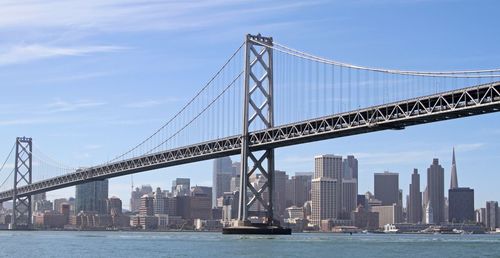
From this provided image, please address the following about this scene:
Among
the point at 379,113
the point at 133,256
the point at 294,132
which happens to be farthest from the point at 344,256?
the point at 294,132

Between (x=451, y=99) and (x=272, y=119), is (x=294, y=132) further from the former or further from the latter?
(x=451, y=99)

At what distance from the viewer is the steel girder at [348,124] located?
57.3 metres

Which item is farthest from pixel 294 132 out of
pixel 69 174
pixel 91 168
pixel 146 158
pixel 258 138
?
pixel 69 174

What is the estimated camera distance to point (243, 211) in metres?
77.2

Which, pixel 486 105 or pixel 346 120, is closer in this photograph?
pixel 486 105

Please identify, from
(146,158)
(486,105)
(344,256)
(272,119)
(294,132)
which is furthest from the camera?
(146,158)

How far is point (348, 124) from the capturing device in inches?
2675

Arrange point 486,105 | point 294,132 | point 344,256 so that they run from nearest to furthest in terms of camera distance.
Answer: point 344,256, point 486,105, point 294,132

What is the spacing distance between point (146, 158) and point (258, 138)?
19616 millimetres

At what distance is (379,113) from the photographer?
65062mm

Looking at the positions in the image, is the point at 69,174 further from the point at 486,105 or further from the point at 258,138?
the point at 486,105

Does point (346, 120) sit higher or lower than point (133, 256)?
higher

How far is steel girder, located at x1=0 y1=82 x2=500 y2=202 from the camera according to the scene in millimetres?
57341

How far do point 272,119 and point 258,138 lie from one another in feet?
7.54
